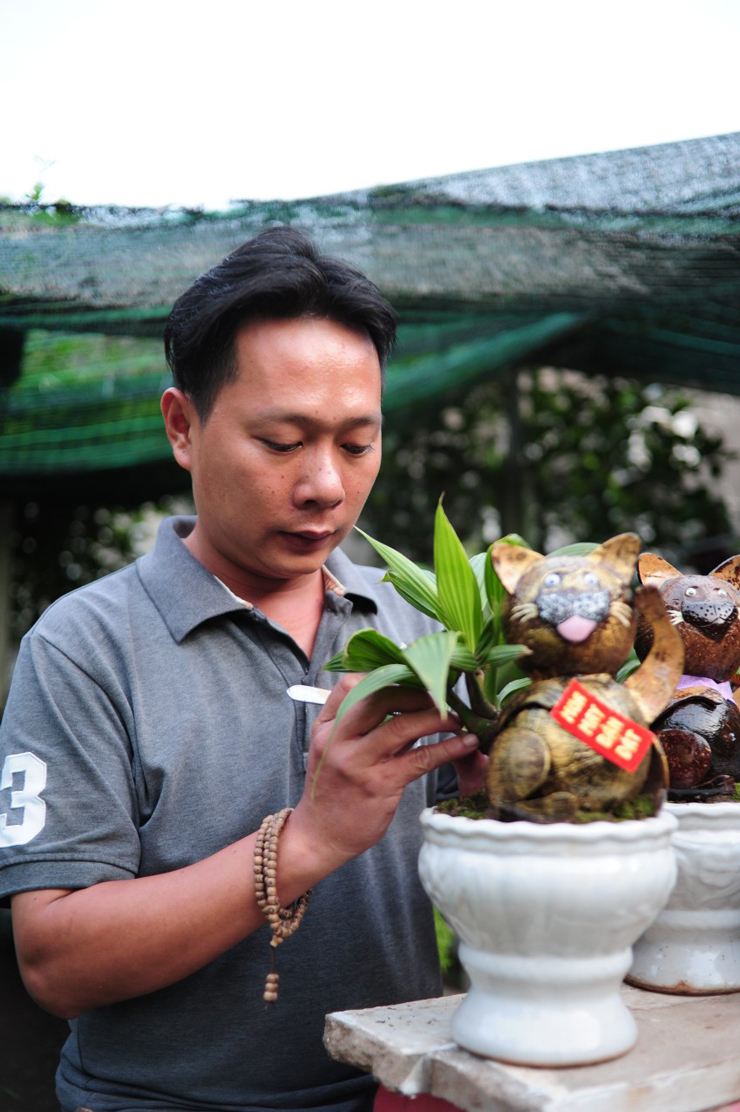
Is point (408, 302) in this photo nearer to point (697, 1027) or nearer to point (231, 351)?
point (231, 351)

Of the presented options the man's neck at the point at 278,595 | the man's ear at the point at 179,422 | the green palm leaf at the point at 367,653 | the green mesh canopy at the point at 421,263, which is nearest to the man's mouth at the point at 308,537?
the man's neck at the point at 278,595

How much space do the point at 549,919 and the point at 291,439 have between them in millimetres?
850

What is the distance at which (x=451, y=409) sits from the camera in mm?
6164

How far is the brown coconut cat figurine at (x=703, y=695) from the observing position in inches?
57.5

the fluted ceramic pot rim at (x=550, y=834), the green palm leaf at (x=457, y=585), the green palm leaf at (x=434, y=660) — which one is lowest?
the fluted ceramic pot rim at (x=550, y=834)

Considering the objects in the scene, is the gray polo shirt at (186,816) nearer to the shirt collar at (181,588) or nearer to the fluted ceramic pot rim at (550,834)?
the shirt collar at (181,588)

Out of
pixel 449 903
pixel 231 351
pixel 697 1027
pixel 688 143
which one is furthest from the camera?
pixel 688 143

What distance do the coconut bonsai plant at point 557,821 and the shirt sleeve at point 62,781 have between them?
565mm

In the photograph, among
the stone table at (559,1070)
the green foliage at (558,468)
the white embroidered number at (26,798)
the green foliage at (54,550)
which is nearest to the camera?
the stone table at (559,1070)

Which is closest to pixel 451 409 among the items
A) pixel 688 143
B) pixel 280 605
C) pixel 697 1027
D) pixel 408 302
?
pixel 408 302

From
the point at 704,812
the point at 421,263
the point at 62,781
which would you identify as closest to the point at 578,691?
the point at 704,812

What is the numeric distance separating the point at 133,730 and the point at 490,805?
0.72 meters

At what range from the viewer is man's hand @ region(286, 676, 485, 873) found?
1275 millimetres

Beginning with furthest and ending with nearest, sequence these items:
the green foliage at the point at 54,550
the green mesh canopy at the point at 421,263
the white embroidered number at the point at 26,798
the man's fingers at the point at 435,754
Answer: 1. the green foliage at the point at 54,550
2. the green mesh canopy at the point at 421,263
3. the white embroidered number at the point at 26,798
4. the man's fingers at the point at 435,754
